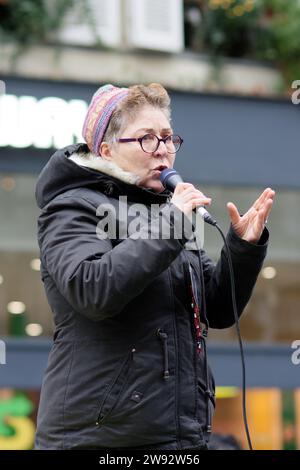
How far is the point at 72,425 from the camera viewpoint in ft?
8.96

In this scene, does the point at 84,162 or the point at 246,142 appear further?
the point at 246,142

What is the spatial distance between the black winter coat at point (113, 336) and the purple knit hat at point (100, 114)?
0.16m

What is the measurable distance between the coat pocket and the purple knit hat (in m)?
0.78

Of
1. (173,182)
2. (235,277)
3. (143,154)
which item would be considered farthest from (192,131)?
(173,182)

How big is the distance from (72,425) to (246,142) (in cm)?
809

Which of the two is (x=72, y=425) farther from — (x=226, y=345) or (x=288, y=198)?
(x=288, y=198)

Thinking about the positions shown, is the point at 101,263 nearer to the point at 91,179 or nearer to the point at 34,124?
the point at 91,179

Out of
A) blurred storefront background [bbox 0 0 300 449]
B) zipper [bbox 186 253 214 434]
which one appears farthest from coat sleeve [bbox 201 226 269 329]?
blurred storefront background [bbox 0 0 300 449]

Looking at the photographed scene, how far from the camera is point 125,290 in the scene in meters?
2.62

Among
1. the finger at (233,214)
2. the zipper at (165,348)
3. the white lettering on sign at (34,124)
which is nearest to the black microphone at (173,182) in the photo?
the finger at (233,214)

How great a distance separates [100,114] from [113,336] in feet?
2.63

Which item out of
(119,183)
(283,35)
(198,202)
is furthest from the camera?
(283,35)

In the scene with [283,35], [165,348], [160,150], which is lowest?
[165,348]
